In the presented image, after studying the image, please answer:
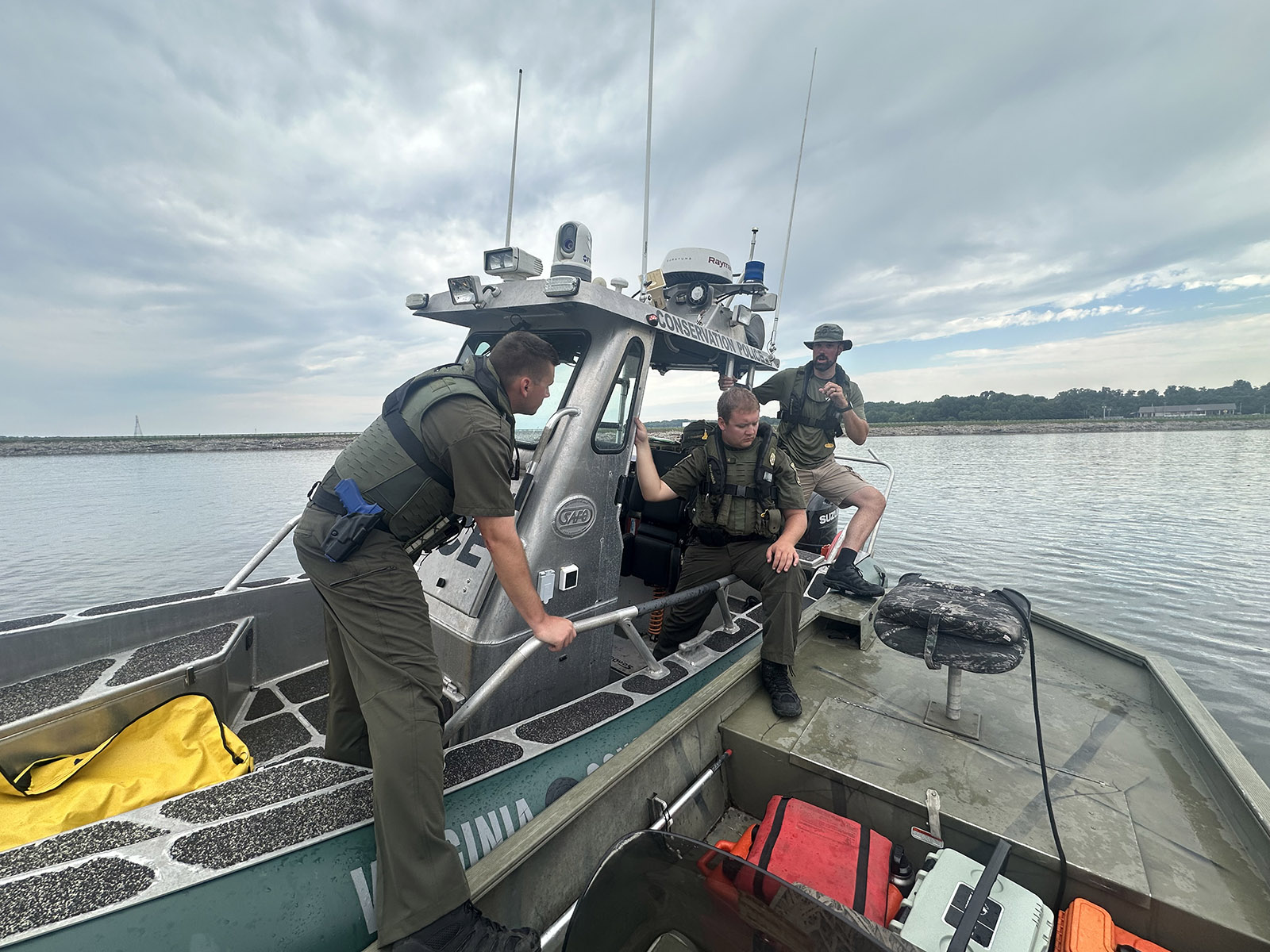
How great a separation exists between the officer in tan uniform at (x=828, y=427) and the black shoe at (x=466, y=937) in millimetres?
3374

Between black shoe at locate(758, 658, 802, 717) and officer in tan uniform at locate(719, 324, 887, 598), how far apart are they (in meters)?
1.54

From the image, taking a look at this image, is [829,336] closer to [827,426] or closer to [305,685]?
[827,426]

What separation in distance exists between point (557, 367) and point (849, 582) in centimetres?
273

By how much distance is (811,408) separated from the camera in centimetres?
476

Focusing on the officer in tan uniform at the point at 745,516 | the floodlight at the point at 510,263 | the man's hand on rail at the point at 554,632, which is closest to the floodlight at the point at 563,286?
the floodlight at the point at 510,263

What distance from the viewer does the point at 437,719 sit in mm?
1630

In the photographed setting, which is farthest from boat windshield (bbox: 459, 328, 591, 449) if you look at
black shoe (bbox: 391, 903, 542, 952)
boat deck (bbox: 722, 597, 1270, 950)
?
black shoe (bbox: 391, 903, 542, 952)

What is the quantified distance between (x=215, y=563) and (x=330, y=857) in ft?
35.3

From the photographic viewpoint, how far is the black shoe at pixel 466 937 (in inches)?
53.6

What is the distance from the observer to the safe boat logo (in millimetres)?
2561

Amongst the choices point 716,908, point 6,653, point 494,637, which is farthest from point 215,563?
point 716,908

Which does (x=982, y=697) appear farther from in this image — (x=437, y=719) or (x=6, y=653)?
(x=6, y=653)

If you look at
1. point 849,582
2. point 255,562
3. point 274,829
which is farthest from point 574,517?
point 849,582

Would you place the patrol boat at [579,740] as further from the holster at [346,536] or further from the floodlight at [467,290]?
the holster at [346,536]
